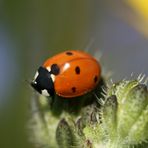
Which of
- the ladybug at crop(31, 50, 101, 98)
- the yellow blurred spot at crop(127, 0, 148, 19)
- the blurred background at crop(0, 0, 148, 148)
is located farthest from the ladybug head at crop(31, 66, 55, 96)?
the yellow blurred spot at crop(127, 0, 148, 19)

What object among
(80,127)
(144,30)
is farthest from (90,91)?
(144,30)

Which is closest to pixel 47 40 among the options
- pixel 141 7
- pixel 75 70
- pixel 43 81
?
pixel 141 7

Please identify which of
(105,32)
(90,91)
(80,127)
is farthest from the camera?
(105,32)

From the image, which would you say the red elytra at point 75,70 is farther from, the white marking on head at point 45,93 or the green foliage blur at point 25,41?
the green foliage blur at point 25,41

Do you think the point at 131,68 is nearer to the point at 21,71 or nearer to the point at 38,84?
the point at 21,71

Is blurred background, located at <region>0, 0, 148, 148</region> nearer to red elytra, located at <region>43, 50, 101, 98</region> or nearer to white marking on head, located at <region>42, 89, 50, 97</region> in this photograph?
red elytra, located at <region>43, 50, 101, 98</region>
